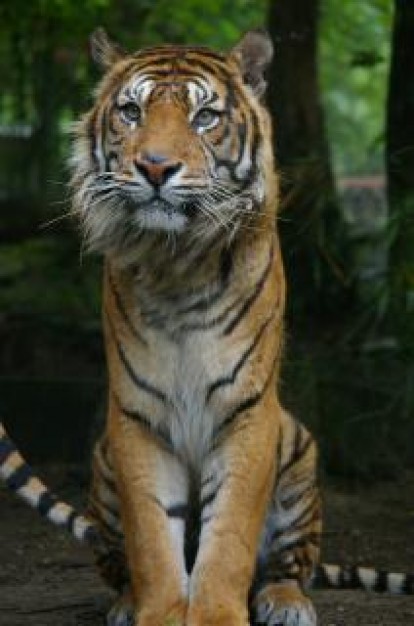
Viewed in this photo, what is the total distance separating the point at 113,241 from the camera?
491 centimetres

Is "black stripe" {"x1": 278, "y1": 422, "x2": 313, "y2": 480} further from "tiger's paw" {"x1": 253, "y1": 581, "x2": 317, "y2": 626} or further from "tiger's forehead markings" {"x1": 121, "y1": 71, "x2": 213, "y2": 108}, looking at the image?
"tiger's forehead markings" {"x1": 121, "y1": 71, "x2": 213, "y2": 108}

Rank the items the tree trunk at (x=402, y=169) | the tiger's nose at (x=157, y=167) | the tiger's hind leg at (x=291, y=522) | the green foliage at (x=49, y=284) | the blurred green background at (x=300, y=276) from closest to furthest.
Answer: the tiger's nose at (x=157, y=167) < the tiger's hind leg at (x=291, y=522) < the tree trunk at (x=402, y=169) < the blurred green background at (x=300, y=276) < the green foliage at (x=49, y=284)

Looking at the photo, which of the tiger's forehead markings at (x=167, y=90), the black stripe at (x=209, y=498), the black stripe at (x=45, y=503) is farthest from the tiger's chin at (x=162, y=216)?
the black stripe at (x=45, y=503)

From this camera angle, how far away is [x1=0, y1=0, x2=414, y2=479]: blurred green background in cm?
807

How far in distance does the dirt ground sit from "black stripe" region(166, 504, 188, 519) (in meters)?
0.56

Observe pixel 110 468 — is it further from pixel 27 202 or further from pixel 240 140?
pixel 27 202

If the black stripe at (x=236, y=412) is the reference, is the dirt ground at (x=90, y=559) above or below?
below

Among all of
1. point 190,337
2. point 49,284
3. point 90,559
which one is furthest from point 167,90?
point 49,284

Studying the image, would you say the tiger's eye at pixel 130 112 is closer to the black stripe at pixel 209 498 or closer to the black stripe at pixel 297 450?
the black stripe at pixel 209 498

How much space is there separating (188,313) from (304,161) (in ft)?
12.3

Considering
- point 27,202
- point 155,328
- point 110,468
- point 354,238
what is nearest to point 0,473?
point 110,468

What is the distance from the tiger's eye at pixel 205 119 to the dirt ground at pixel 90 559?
1.63 meters

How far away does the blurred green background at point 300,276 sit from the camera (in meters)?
8.07

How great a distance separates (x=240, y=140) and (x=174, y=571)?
133 cm
